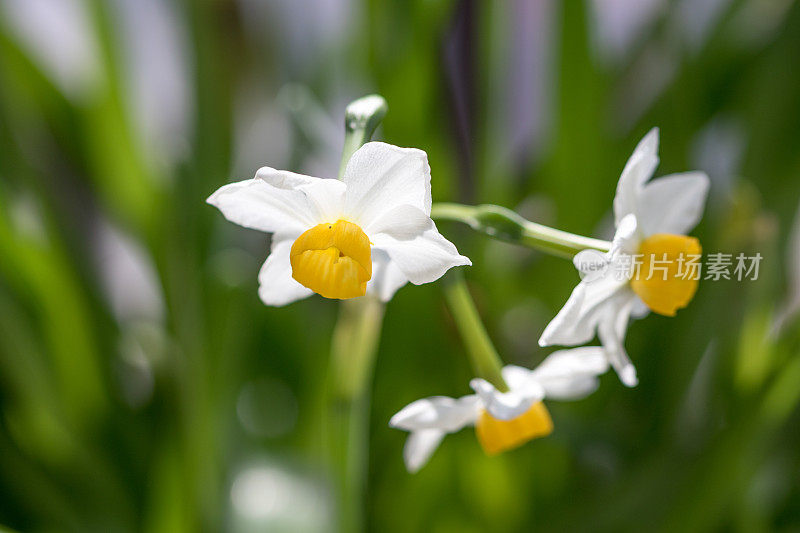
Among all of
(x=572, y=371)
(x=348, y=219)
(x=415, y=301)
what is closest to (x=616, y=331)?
(x=572, y=371)

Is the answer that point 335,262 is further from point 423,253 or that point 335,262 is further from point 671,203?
point 671,203

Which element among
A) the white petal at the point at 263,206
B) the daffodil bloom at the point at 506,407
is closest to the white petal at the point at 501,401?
the daffodil bloom at the point at 506,407

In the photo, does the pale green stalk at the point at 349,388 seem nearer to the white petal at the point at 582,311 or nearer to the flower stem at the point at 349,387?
the flower stem at the point at 349,387

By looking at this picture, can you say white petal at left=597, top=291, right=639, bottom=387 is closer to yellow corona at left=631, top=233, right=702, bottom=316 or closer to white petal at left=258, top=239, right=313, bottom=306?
yellow corona at left=631, top=233, right=702, bottom=316

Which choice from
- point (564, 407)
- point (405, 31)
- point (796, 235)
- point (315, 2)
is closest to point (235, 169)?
point (315, 2)

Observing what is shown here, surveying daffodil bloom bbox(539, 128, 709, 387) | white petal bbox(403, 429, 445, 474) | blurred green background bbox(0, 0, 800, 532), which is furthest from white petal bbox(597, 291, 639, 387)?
blurred green background bbox(0, 0, 800, 532)

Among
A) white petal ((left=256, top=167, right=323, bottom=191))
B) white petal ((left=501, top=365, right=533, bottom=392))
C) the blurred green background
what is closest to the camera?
white petal ((left=256, top=167, right=323, bottom=191))

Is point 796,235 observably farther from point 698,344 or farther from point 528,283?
point 528,283
